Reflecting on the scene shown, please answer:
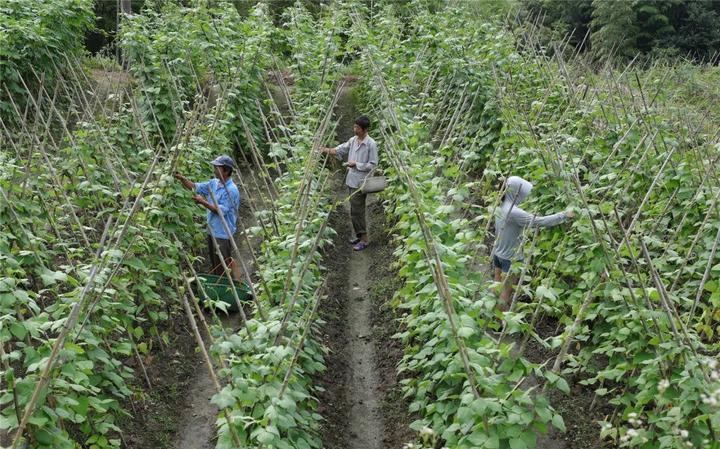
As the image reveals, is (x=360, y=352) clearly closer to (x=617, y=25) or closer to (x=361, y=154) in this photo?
(x=361, y=154)

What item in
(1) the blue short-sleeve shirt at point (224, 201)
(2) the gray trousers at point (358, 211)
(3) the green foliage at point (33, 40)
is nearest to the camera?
(1) the blue short-sleeve shirt at point (224, 201)

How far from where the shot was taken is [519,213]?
20.2 ft

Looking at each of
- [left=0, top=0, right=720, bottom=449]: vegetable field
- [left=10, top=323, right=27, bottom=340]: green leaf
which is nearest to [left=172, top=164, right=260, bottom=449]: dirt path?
[left=0, top=0, right=720, bottom=449]: vegetable field

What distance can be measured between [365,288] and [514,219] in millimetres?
2658

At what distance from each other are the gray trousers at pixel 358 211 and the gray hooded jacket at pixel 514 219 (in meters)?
2.68

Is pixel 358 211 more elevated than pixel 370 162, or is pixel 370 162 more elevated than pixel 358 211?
pixel 370 162

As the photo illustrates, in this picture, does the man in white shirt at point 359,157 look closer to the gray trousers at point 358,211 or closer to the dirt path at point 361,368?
the gray trousers at point 358,211

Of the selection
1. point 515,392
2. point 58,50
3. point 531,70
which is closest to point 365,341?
point 515,392

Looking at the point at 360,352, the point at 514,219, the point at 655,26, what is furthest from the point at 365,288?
the point at 655,26

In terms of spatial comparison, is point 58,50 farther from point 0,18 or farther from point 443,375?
point 443,375

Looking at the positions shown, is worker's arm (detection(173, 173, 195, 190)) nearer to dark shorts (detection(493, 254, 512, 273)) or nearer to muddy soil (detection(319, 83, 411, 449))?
muddy soil (detection(319, 83, 411, 449))

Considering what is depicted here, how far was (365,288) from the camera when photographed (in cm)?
845

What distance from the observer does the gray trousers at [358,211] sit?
9.02 meters

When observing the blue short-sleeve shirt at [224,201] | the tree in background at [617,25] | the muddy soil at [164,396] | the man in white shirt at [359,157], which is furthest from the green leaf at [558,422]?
the tree in background at [617,25]
